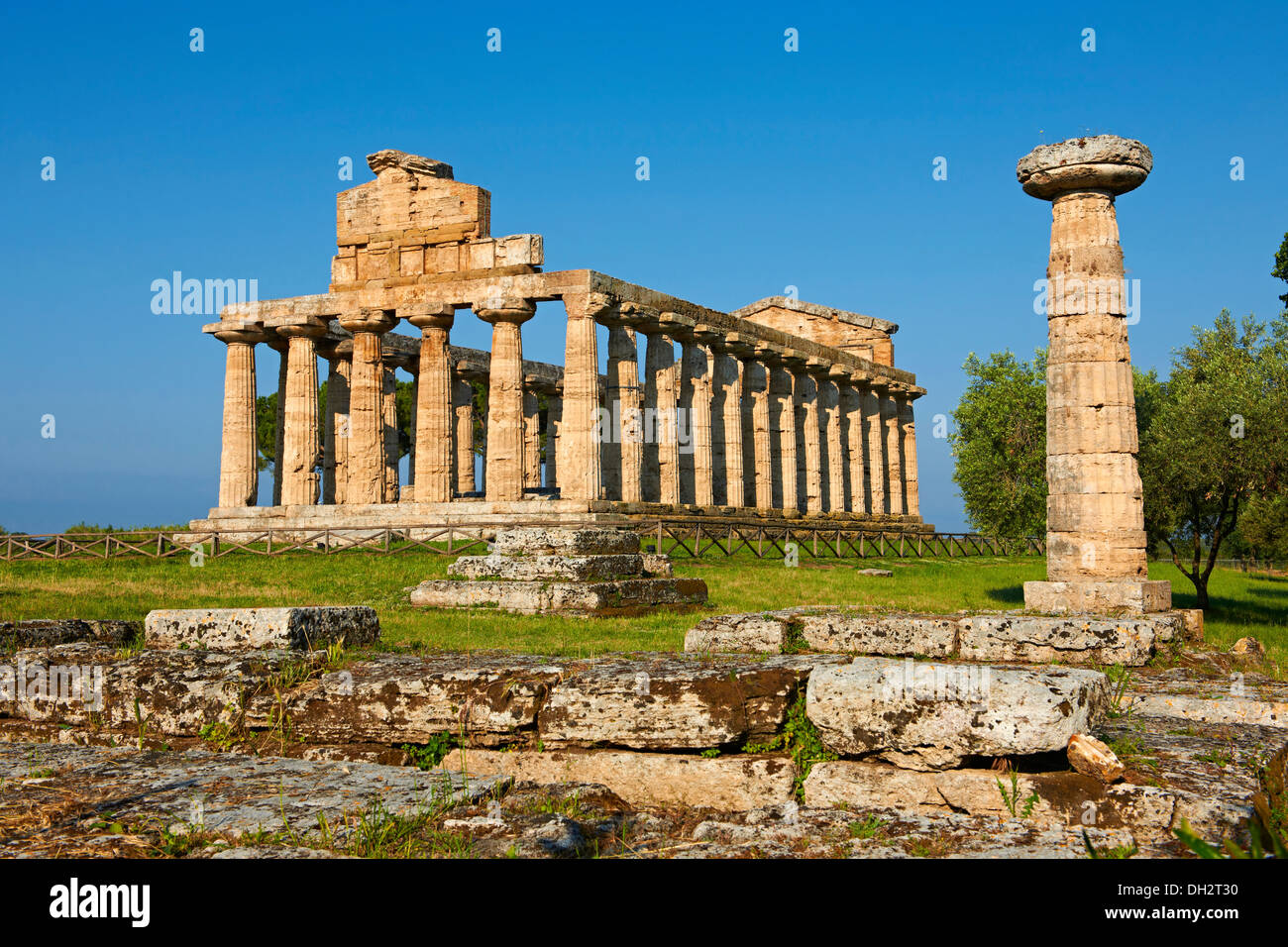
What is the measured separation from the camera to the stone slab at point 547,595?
16125 mm

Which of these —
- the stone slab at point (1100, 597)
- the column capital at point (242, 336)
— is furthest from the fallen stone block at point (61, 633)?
the column capital at point (242, 336)

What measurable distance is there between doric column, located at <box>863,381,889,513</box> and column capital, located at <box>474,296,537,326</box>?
2327cm

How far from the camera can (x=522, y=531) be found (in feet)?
58.1

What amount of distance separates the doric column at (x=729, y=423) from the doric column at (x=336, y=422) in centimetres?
1452

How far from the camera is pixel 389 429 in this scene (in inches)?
1651

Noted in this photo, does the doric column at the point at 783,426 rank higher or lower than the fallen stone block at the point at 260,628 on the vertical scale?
higher

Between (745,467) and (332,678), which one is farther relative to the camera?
(745,467)

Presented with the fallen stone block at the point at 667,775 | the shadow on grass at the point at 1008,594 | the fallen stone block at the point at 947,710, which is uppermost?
the fallen stone block at the point at 947,710

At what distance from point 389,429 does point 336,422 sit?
3227mm

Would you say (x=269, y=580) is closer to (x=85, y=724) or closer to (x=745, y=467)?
(x=85, y=724)

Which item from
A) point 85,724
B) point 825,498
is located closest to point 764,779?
point 85,724

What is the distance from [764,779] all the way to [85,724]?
462cm

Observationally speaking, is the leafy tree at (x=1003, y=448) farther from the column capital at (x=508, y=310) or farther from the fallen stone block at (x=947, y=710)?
the fallen stone block at (x=947, y=710)
